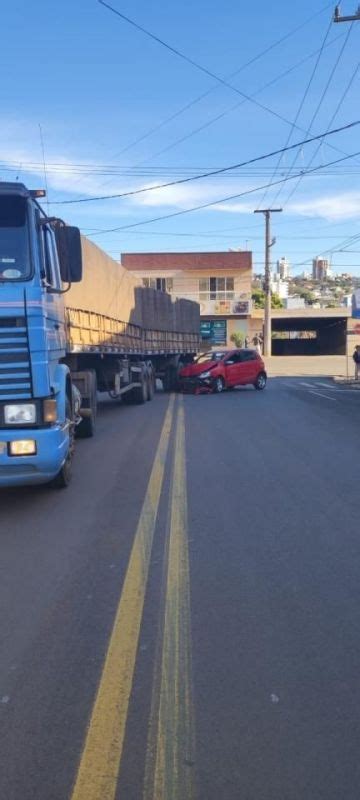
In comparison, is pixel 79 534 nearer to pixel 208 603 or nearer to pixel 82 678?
pixel 208 603

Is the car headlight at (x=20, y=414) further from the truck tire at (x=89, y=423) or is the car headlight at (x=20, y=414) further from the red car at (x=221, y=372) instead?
the red car at (x=221, y=372)

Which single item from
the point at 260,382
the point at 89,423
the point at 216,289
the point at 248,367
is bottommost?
the point at 260,382

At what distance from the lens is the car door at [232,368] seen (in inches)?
918

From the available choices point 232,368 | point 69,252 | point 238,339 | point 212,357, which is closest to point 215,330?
point 238,339

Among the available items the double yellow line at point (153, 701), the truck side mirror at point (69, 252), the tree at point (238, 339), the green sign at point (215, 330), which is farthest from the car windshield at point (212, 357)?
the green sign at point (215, 330)

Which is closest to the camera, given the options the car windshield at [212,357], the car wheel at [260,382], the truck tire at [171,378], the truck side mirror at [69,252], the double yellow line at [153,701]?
the double yellow line at [153,701]

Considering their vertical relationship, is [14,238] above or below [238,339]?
above

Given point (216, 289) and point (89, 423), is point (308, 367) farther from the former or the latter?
point (89, 423)

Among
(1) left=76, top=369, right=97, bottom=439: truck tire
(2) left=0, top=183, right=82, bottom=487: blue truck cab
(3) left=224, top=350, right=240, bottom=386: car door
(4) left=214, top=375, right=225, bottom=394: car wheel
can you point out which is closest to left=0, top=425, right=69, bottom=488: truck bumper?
(2) left=0, top=183, right=82, bottom=487: blue truck cab

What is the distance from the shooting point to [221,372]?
23094mm

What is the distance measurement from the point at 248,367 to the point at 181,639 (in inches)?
811

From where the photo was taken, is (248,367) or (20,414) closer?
(20,414)

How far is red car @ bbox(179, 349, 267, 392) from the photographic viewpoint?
75.3 feet

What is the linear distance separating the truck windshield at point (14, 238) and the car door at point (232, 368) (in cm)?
1676
